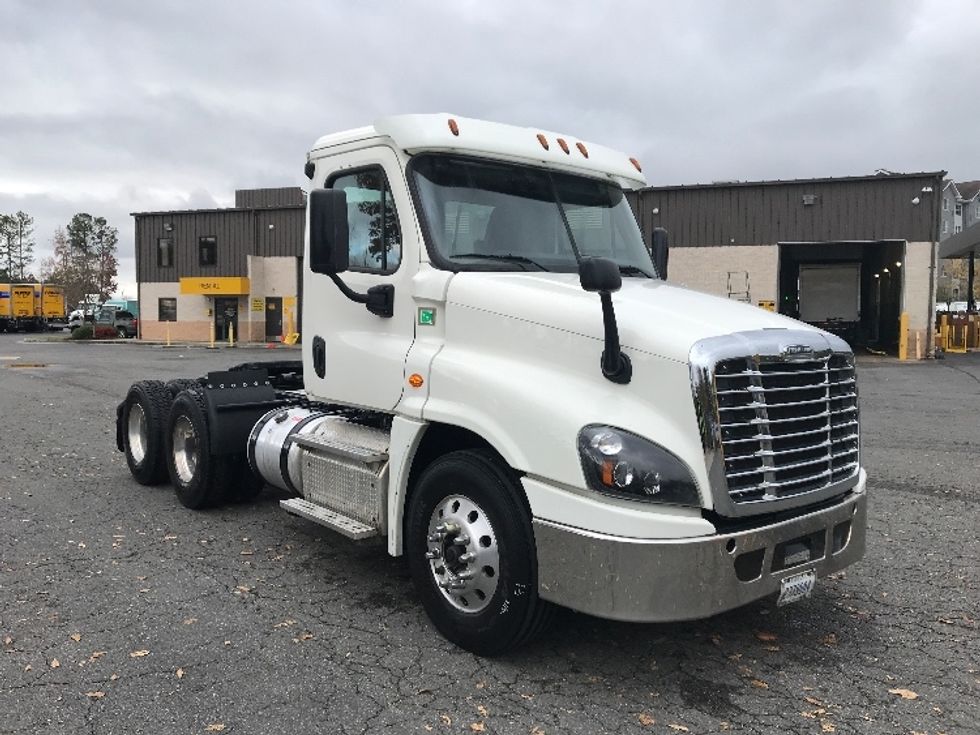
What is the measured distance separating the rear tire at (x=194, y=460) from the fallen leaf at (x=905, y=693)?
488cm

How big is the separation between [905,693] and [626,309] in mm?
2160

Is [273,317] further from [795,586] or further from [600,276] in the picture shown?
[795,586]

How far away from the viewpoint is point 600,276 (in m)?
3.47

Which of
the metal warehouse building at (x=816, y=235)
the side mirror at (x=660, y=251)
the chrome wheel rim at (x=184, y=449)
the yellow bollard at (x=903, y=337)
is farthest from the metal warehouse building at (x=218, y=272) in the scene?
the side mirror at (x=660, y=251)

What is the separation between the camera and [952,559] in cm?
559

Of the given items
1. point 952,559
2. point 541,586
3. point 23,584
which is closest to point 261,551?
point 23,584

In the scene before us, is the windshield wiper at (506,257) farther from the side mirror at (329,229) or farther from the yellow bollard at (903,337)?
the yellow bollard at (903,337)

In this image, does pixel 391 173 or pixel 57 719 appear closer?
pixel 57 719

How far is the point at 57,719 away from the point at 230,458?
10.5ft

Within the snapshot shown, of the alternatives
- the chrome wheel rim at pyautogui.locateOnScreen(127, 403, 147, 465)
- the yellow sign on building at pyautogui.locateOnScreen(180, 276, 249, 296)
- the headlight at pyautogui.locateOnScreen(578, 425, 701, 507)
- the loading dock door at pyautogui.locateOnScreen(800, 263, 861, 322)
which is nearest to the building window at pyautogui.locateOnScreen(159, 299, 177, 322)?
the yellow sign on building at pyautogui.locateOnScreen(180, 276, 249, 296)

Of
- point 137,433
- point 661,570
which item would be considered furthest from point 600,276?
point 137,433

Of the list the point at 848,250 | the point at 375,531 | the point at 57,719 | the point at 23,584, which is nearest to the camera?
the point at 57,719

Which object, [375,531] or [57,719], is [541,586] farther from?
[57,719]

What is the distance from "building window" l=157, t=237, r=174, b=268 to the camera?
43938 mm
